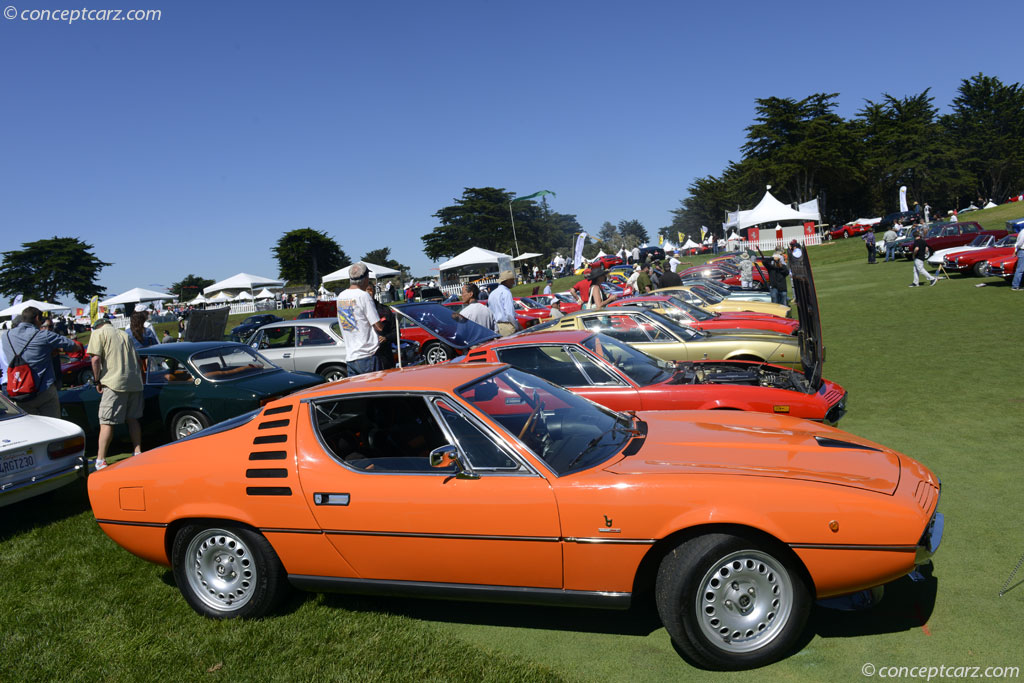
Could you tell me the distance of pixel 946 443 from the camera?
598cm

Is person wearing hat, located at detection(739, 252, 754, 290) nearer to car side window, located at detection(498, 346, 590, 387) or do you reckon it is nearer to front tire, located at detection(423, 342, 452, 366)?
front tire, located at detection(423, 342, 452, 366)

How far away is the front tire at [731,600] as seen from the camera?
9.72 ft

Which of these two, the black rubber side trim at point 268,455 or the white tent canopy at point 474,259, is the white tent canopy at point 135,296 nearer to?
the white tent canopy at point 474,259

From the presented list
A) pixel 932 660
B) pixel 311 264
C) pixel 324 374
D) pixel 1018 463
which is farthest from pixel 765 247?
pixel 311 264

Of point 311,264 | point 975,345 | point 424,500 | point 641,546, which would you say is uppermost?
point 311,264

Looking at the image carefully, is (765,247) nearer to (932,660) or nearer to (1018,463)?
(1018,463)

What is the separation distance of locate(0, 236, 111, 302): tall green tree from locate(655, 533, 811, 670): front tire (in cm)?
8930

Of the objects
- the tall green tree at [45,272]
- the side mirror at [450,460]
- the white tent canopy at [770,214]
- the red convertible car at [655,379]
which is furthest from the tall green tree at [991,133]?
the tall green tree at [45,272]

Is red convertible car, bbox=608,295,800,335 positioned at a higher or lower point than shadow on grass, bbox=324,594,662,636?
higher

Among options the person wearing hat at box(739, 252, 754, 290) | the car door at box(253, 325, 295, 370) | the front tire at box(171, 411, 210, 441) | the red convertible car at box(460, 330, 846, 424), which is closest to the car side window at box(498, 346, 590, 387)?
the red convertible car at box(460, 330, 846, 424)

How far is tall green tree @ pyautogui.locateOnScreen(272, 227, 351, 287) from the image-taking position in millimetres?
88188

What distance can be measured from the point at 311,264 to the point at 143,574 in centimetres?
8899

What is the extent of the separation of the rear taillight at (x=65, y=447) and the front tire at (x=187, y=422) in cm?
176

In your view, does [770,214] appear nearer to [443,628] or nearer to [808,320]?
[808,320]
